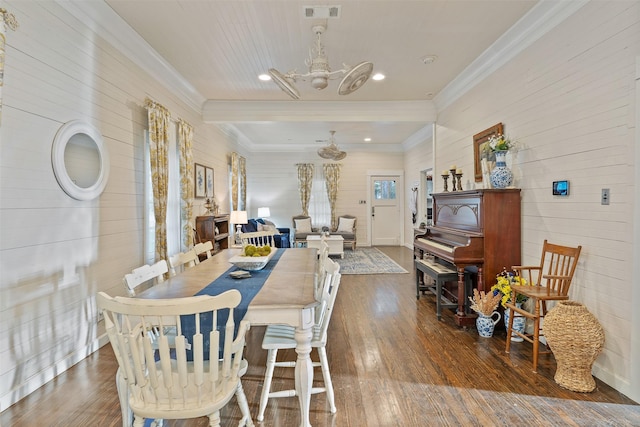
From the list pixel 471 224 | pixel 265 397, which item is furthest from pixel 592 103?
pixel 265 397

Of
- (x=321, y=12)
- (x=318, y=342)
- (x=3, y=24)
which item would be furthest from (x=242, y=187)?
(x=318, y=342)

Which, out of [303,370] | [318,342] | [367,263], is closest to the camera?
[303,370]

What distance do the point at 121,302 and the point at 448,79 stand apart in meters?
4.53

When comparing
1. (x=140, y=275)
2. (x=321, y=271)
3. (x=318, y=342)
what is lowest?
(x=318, y=342)

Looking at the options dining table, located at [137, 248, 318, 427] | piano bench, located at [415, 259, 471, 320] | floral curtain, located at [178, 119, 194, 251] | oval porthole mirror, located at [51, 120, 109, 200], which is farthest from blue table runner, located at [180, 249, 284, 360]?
floral curtain, located at [178, 119, 194, 251]

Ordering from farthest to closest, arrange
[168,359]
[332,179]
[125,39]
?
1. [332,179]
2. [125,39]
3. [168,359]

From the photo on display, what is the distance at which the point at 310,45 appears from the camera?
3.37 metres

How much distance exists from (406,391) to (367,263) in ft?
14.8

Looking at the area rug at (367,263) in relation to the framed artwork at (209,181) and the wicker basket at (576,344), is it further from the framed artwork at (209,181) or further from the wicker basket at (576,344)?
the wicker basket at (576,344)

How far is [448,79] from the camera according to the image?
437 centimetres

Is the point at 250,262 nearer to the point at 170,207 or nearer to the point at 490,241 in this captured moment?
the point at 170,207

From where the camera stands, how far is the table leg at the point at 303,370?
172 centimetres

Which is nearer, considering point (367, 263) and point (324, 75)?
point (324, 75)

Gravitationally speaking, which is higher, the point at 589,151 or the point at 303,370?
the point at 589,151
